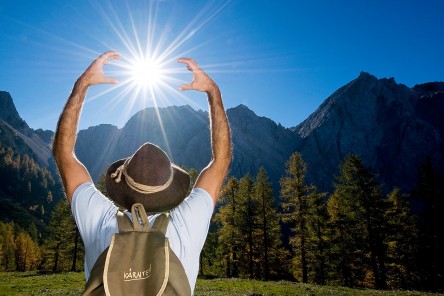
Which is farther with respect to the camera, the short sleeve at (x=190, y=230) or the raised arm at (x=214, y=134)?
the raised arm at (x=214, y=134)

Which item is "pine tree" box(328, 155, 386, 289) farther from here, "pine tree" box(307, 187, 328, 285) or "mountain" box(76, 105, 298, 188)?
"mountain" box(76, 105, 298, 188)

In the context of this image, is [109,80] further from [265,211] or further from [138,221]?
[265,211]

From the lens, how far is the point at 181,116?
17738 centimetres

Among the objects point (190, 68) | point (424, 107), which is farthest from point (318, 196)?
point (424, 107)

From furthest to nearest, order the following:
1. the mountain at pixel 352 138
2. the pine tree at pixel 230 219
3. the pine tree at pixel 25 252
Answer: the mountain at pixel 352 138, the pine tree at pixel 25 252, the pine tree at pixel 230 219

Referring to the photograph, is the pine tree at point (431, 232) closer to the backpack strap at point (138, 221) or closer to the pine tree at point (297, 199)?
the pine tree at point (297, 199)

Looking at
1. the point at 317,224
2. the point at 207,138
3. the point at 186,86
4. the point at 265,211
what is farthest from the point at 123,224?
the point at 207,138

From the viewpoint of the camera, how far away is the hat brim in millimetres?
1821

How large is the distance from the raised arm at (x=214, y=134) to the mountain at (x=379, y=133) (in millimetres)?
133952

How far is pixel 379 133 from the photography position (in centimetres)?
13325

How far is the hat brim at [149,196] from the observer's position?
1.82 meters

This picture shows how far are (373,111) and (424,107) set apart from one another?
28162 millimetres

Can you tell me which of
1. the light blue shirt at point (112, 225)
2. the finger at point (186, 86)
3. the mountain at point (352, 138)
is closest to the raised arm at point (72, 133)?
the light blue shirt at point (112, 225)

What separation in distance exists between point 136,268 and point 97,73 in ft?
6.27
